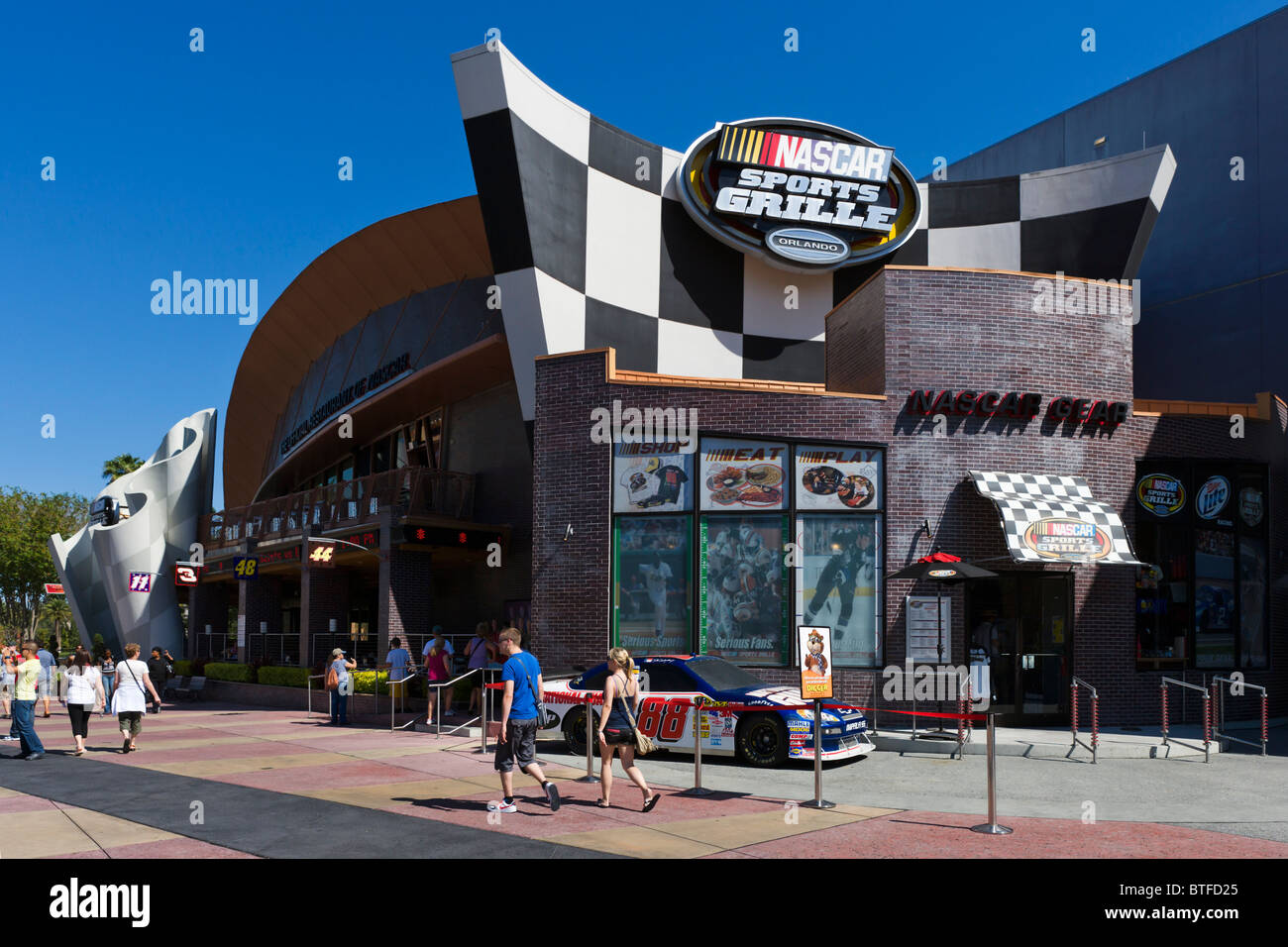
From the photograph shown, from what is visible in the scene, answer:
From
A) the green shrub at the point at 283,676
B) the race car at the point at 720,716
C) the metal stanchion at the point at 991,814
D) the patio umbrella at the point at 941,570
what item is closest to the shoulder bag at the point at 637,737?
the race car at the point at 720,716

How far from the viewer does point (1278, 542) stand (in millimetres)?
21078

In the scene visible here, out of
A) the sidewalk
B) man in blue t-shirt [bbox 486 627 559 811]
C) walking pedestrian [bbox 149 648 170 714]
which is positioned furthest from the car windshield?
walking pedestrian [bbox 149 648 170 714]

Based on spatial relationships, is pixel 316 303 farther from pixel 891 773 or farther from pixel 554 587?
pixel 891 773

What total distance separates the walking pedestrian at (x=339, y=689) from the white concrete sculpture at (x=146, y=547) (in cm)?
2098

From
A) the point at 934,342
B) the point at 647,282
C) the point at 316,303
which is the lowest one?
the point at 934,342

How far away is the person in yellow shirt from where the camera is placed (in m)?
15.7

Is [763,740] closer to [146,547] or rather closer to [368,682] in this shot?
[368,682]

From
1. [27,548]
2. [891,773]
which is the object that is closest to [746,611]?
[891,773]

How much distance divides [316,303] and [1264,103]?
29.8 meters

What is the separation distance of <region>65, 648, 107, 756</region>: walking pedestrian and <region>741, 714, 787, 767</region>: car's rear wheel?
33.5ft

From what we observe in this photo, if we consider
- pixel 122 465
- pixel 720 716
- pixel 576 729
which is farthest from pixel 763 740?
pixel 122 465

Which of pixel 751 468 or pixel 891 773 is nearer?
pixel 891 773

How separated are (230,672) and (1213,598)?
25.8m
